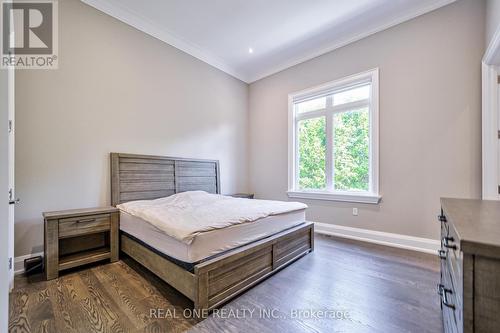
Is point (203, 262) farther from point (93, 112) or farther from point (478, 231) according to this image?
point (93, 112)

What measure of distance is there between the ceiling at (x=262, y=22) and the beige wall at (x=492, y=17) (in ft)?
1.65

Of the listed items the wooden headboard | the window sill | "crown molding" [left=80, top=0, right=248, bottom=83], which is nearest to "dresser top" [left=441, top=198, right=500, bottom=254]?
the window sill

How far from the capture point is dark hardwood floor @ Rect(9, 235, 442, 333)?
1499mm

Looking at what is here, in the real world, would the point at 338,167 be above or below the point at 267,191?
above

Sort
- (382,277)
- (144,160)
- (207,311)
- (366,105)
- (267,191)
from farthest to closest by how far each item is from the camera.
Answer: (267,191), (366,105), (144,160), (382,277), (207,311)

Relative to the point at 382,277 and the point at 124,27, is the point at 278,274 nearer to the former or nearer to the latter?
the point at 382,277

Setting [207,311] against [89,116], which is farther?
[89,116]

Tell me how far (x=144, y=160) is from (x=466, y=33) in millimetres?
4458

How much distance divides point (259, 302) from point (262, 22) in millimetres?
3541

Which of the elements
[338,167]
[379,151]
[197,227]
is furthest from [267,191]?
[197,227]

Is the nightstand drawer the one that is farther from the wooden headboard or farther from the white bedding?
the wooden headboard

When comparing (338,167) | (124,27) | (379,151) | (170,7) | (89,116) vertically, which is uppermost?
(170,7)

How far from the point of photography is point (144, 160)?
3217 millimetres

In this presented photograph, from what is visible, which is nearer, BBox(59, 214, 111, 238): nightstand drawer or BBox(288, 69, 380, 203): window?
BBox(59, 214, 111, 238): nightstand drawer
